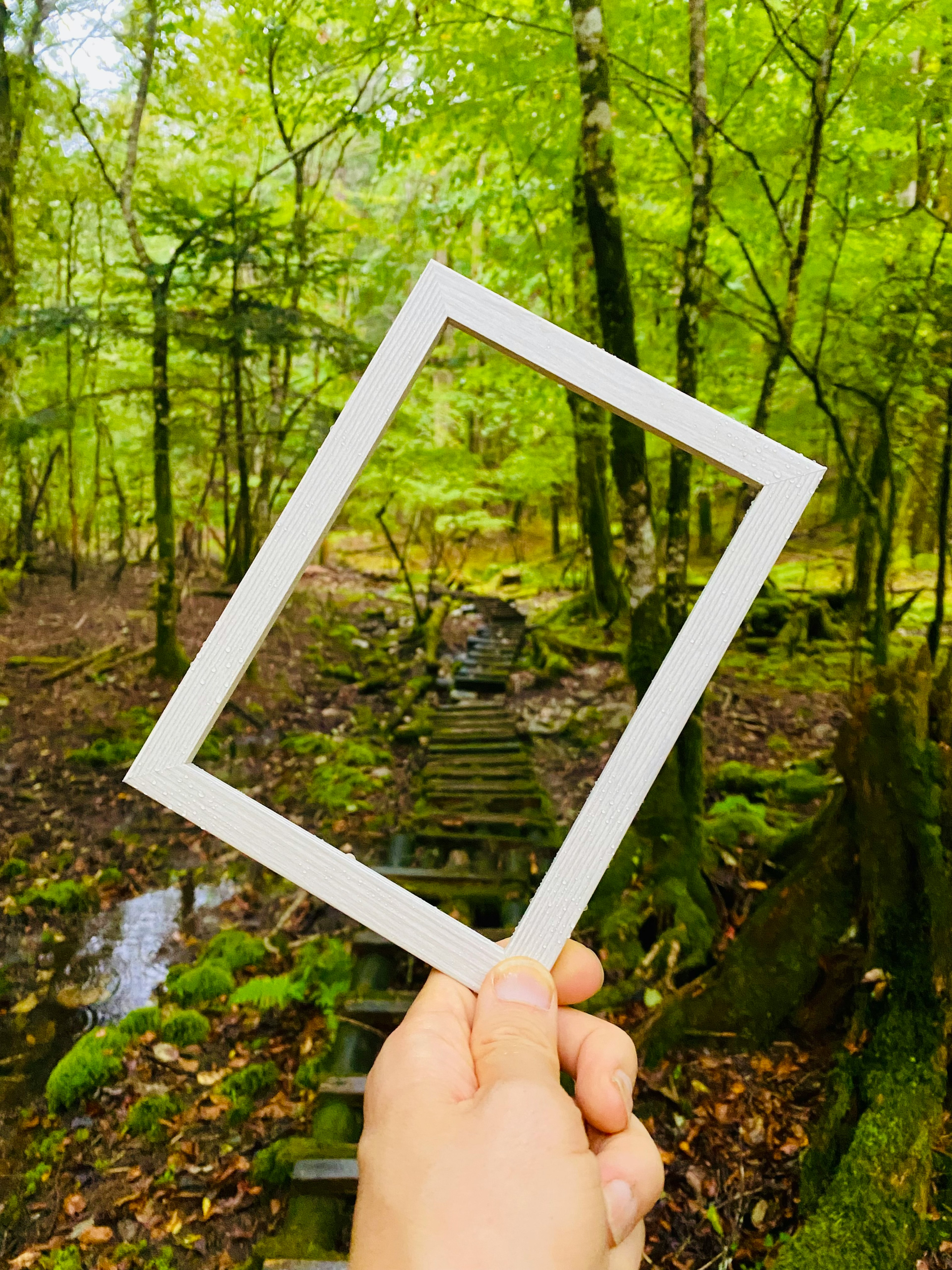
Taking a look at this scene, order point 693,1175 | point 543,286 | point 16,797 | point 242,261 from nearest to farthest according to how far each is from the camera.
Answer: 1. point 693,1175
2. point 16,797
3. point 242,261
4. point 543,286

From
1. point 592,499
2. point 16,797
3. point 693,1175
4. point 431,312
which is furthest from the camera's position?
point 592,499

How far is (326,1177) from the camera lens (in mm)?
2490

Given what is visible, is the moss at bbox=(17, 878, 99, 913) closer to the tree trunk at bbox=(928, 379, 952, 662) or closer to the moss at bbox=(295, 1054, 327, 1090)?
the moss at bbox=(295, 1054, 327, 1090)

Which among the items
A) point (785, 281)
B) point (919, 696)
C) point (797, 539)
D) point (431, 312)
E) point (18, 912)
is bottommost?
point (18, 912)

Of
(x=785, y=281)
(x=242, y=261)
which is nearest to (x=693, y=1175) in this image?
(x=785, y=281)

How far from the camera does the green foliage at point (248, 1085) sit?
3148 mm

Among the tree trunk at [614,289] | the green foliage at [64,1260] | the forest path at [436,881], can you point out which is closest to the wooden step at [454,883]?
the forest path at [436,881]

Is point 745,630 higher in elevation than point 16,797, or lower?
higher

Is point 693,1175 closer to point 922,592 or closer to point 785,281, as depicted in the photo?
point 785,281

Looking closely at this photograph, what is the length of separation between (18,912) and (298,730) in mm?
2883

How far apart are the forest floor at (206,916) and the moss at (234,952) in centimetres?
15

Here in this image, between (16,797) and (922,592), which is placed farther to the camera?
(922,592)

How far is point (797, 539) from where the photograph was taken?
9867mm

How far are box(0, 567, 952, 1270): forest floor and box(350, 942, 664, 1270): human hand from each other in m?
1.44
